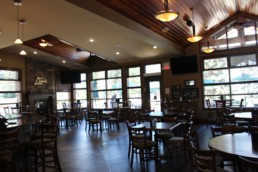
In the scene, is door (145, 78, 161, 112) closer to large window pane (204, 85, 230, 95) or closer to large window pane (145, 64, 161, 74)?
large window pane (145, 64, 161, 74)

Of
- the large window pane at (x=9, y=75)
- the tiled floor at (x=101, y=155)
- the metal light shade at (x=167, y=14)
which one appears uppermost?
the metal light shade at (x=167, y=14)

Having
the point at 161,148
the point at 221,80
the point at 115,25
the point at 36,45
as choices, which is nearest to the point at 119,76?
the point at 36,45

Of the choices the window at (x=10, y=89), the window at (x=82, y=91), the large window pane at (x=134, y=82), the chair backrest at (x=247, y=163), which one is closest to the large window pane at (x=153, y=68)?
the large window pane at (x=134, y=82)

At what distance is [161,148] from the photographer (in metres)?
A: 5.45

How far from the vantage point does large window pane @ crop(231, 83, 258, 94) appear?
28.0ft

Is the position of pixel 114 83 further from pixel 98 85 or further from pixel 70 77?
pixel 70 77

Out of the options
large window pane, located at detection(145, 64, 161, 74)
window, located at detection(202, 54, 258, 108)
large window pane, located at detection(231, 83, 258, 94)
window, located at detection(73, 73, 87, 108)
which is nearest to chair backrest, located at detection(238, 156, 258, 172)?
window, located at detection(202, 54, 258, 108)

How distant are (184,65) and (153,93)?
2.24m

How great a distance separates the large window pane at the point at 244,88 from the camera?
336 inches

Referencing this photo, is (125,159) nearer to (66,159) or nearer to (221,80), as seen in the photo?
(66,159)

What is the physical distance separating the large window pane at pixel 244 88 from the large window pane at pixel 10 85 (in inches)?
414

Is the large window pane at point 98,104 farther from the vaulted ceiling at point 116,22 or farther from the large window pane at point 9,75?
the large window pane at point 9,75

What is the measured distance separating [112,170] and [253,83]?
24.3 feet

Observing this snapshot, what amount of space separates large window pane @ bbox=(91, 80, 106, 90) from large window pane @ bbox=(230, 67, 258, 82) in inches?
280
